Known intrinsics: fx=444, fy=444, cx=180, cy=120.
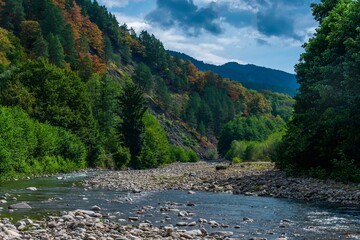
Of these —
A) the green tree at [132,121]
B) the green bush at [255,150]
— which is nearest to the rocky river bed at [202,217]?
the green tree at [132,121]

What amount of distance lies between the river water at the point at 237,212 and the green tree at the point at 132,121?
54504mm

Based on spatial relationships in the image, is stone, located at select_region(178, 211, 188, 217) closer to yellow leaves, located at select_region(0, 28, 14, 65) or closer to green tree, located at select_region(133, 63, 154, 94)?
yellow leaves, located at select_region(0, 28, 14, 65)

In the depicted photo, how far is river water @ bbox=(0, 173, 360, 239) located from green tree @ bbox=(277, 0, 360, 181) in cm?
962

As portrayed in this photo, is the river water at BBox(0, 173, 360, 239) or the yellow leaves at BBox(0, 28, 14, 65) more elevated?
the yellow leaves at BBox(0, 28, 14, 65)

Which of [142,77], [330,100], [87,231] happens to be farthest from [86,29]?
[87,231]

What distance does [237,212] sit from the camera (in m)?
22.2

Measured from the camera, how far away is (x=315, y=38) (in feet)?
145

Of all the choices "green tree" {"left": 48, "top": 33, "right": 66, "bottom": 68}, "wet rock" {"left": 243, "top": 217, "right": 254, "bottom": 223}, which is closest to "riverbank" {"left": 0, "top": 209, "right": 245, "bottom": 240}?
"wet rock" {"left": 243, "top": 217, "right": 254, "bottom": 223}

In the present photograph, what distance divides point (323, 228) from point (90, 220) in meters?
9.13

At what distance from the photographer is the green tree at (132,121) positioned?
273 feet

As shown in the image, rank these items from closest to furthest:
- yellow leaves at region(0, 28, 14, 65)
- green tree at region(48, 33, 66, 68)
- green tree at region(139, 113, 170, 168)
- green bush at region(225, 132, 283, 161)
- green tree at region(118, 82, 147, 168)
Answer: green tree at region(118, 82, 147, 168) < green tree at region(139, 113, 170, 168) < yellow leaves at region(0, 28, 14, 65) < green tree at region(48, 33, 66, 68) < green bush at region(225, 132, 283, 161)

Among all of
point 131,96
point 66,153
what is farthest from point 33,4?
point 66,153

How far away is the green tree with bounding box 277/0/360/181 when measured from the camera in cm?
3312

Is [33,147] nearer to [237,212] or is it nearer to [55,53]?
[237,212]
